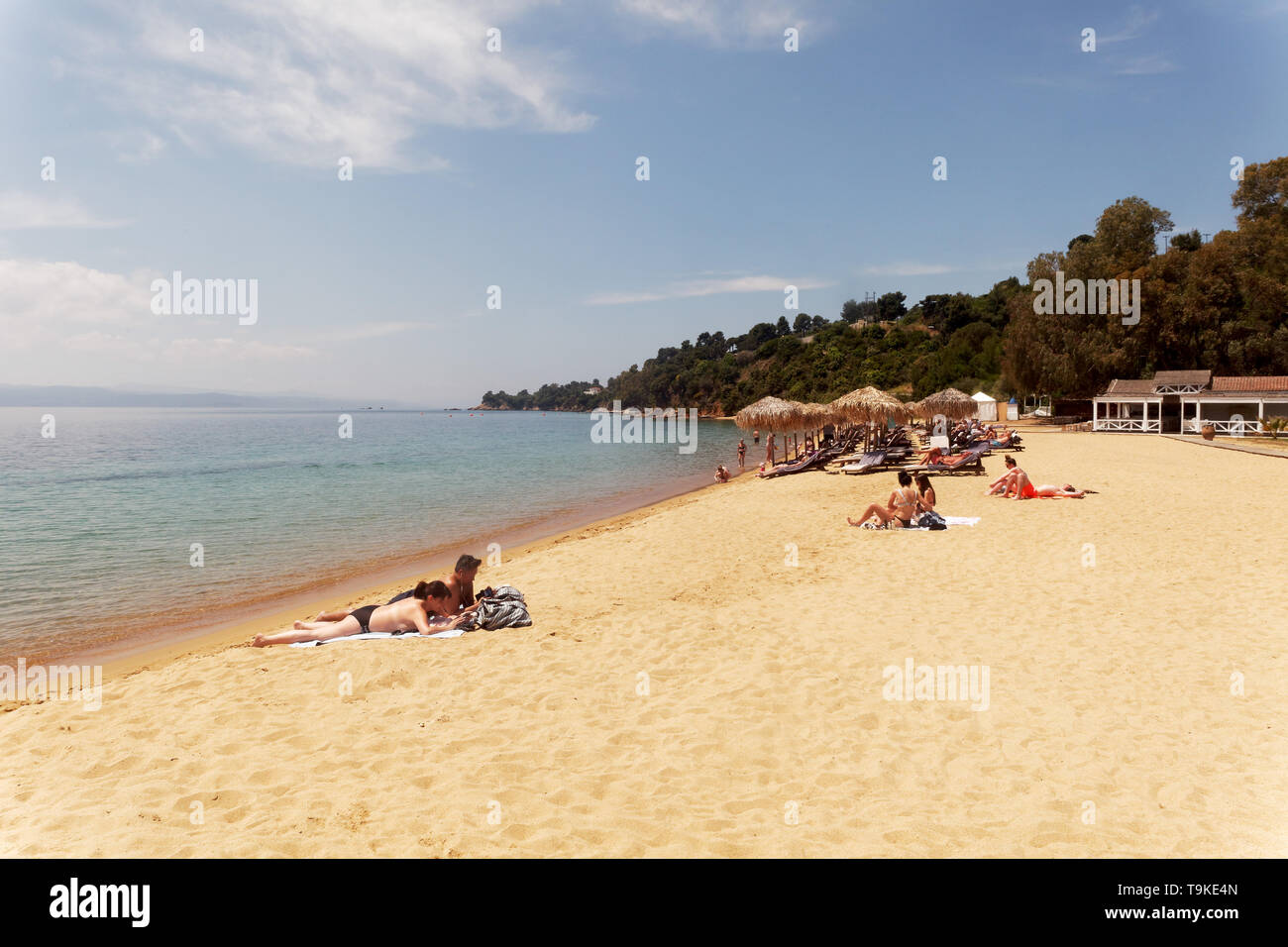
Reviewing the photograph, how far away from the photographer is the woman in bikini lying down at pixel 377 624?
6.61 metres

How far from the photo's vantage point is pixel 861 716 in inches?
176

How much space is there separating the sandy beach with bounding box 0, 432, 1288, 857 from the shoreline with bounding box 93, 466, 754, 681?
10.4 inches

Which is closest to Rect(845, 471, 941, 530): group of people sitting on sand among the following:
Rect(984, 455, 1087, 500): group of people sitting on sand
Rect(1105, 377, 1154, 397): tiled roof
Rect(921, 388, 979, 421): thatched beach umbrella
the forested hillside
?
Rect(984, 455, 1087, 500): group of people sitting on sand

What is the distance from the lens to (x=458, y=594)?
7.08 meters

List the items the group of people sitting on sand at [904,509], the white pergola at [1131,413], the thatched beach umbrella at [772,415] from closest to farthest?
the group of people sitting on sand at [904,509], the thatched beach umbrella at [772,415], the white pergola at [1131,413]

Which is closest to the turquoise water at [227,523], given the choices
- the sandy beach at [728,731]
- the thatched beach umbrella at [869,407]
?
the sandy beach at [728,731]

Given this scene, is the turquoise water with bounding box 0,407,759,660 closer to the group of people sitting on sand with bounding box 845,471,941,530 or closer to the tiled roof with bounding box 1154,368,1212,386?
the group of people sitting on sand with bounding box 845,471,941,530

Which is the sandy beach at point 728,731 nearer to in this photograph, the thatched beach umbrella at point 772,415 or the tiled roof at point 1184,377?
the thatched beach umbrella at point 772,415

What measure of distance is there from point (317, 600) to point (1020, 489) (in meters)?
13.9

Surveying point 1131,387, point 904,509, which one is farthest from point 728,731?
point 1131,387

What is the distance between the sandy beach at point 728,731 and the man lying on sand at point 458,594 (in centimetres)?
61
